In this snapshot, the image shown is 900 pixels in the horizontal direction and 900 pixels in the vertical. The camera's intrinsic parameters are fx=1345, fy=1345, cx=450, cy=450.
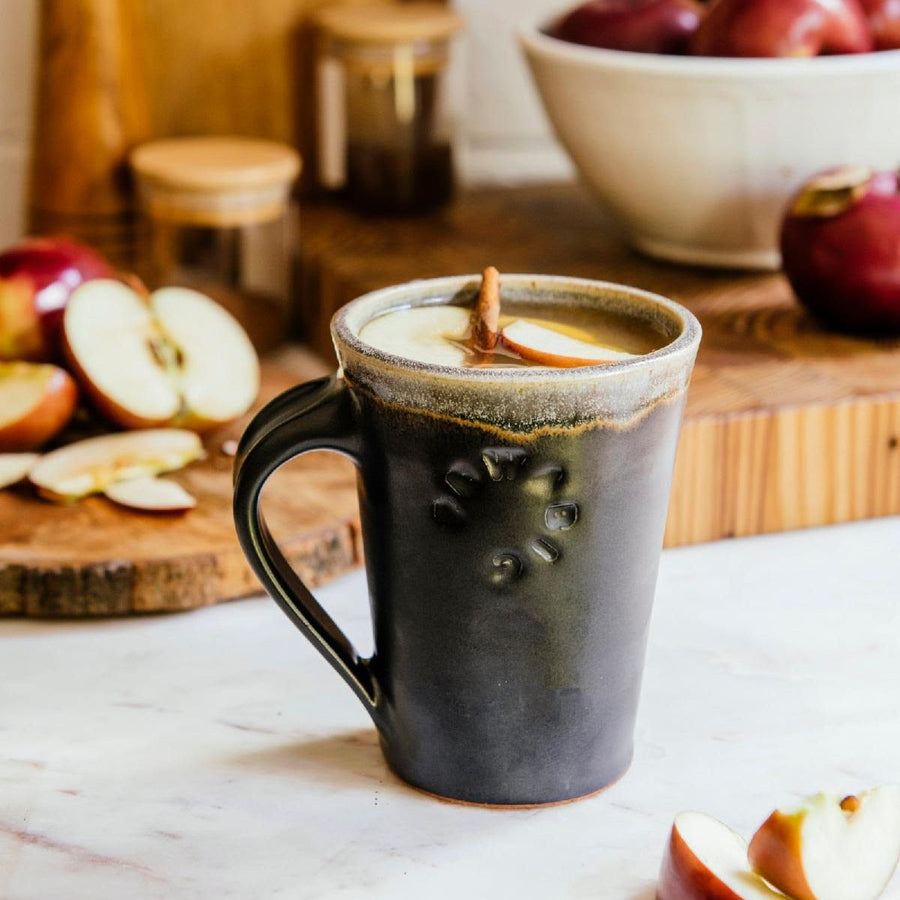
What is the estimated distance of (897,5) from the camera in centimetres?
85

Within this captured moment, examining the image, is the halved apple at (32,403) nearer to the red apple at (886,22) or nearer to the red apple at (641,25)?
the red apple at (641,25)

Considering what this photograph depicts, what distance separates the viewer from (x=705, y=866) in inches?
15.6

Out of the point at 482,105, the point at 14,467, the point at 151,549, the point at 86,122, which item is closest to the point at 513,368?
the point at 151,549

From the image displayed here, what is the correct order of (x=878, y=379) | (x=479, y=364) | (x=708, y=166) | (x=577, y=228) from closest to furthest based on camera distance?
(x=479, y=364), (x=878, y=379), (x=708, y=166), (x=577, y=228)

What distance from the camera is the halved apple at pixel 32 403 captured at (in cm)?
70

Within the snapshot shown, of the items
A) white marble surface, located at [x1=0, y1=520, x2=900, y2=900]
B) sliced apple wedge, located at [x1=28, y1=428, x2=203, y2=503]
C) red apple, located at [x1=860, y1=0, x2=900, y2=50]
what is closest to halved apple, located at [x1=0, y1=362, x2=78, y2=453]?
sliced apple wedge, located at [x1=28, y1=428, x2=203, y2=503]

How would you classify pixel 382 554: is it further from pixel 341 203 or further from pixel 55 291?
pixel 341 203

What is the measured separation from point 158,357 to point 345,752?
1.04ft

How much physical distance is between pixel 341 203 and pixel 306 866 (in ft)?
2.37

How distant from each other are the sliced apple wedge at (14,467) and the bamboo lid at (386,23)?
44 centimetres

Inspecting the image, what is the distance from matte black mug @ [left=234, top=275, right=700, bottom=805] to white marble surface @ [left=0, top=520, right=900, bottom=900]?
0.08 ft

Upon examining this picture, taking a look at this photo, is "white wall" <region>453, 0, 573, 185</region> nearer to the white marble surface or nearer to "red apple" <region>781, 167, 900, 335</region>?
"red apple" <region>781, 167, 900, 335</region>

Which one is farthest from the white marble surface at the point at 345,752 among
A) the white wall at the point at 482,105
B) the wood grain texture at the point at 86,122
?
the white wall at the point at 482,105

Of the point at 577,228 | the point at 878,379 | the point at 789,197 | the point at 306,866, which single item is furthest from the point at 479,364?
the point at 577,228
